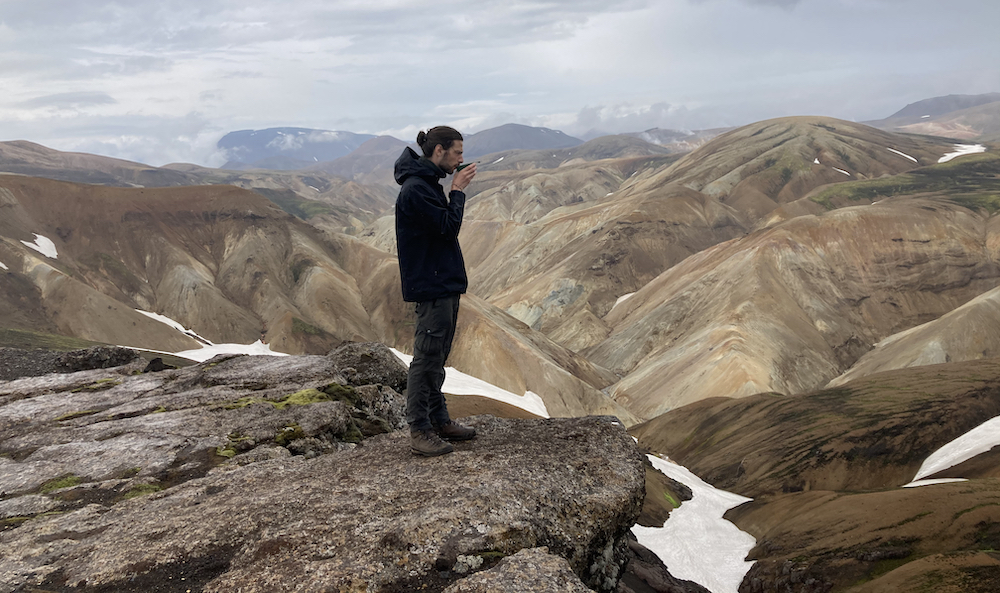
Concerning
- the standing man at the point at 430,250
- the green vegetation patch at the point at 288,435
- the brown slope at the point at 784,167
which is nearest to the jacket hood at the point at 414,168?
the standing man at the point at 430,250

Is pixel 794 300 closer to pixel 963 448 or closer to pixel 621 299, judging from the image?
pixel 621 299

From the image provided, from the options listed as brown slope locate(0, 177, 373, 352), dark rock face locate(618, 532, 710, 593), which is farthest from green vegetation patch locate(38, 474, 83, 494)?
brown slope locate(0, 177, 373, 352)

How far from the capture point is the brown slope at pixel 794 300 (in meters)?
74.9

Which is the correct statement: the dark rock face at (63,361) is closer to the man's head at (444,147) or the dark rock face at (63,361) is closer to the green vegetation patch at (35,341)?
the man's head at (444,147)

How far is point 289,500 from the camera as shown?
6715 millimetres

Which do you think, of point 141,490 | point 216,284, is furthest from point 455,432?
point 216,284

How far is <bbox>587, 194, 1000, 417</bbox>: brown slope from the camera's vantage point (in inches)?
2950

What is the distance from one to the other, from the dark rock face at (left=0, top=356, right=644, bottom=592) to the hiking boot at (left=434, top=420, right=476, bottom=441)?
16cm

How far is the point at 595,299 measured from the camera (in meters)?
113

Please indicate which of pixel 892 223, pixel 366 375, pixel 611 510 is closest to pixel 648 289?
pixel 892 223

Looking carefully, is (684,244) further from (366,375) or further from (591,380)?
(366,375)

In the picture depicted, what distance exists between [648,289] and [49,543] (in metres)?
106

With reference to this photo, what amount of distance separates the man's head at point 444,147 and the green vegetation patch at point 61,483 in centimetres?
689

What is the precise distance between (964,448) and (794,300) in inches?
2100
